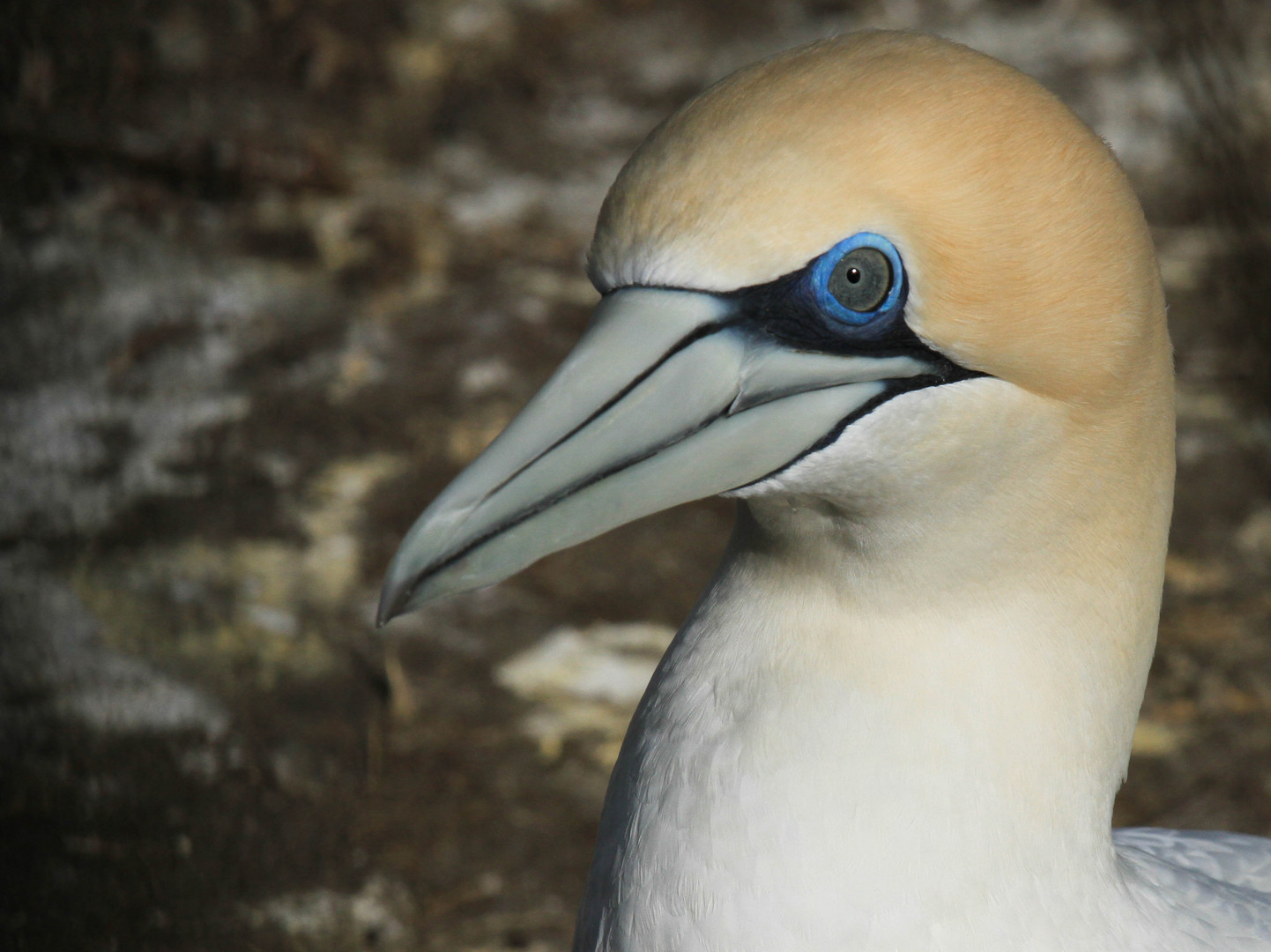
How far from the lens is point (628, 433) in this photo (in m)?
1.93

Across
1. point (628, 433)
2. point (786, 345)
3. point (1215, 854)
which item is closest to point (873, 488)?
point (786, 345)

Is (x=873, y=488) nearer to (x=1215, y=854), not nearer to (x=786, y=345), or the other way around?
(x=786, y=345)

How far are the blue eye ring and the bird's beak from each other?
8cm

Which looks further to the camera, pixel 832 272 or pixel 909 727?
pixel 909 727

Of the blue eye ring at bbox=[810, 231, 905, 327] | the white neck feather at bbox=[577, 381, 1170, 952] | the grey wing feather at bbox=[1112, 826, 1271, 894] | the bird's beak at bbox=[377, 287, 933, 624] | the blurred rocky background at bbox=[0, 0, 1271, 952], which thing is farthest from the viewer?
the blurred rocky background at bbox=[0, 0, 1271, 952]

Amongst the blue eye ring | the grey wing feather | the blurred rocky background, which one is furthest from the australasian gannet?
the blurred rocky background

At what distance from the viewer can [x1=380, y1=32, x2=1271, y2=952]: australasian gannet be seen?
181 centimetres

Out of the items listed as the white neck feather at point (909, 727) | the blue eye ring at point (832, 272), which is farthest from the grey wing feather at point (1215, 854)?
the blue eye ring at point (832, 272)

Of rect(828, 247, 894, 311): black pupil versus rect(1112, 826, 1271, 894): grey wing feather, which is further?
Result: rect(1112, 826, 1271, 894): grey wing feather

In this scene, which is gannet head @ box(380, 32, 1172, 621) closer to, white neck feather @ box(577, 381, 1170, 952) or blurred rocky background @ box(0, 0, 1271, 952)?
white neck feather @ box(577, 381, 1170, 952)

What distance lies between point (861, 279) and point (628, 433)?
38 cm

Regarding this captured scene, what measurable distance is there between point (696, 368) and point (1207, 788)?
11.4 feet

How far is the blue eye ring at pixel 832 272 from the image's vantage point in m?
1.77

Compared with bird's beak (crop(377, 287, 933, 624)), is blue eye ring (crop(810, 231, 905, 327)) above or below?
above
